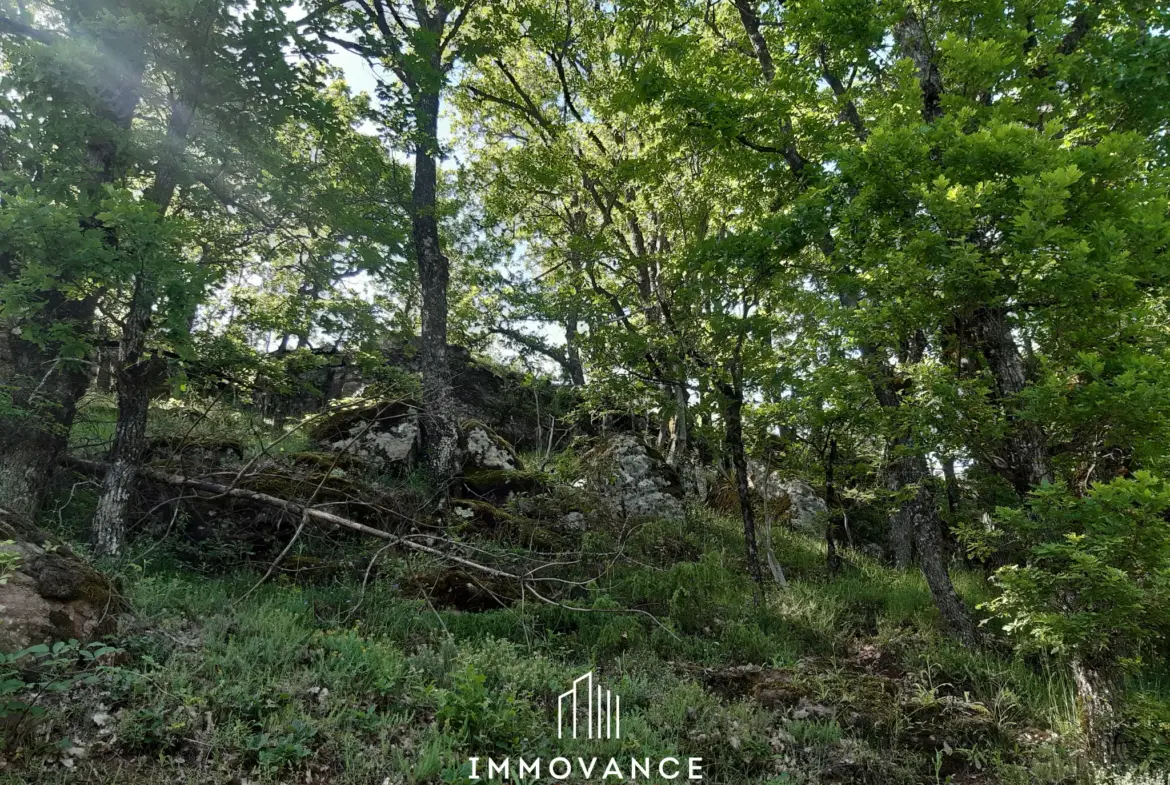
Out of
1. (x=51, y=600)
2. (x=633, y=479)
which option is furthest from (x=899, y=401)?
(x=51, y=600)

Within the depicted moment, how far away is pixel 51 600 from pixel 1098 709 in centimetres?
840

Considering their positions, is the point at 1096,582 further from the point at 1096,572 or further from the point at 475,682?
the point at 475,682

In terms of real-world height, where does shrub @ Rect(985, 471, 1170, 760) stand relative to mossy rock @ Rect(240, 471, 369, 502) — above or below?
below

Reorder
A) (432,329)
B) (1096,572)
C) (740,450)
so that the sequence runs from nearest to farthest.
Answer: (1096,572) < (740,450) < (432,329)

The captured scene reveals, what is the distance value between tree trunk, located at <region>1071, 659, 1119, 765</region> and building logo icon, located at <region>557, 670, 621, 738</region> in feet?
13.0

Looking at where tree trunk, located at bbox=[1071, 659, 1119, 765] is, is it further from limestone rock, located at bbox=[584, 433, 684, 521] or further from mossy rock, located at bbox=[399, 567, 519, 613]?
limestone rock, located at bbox=[584, 433, 684, 521]

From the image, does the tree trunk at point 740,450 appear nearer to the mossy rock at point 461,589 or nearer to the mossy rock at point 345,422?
the mossy rock at point 461,589

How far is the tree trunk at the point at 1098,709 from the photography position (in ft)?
14.5

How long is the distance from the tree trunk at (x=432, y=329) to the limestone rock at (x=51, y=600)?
17.3 ft

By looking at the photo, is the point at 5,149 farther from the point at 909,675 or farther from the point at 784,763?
the point at 909,675

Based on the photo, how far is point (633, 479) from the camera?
11.8m

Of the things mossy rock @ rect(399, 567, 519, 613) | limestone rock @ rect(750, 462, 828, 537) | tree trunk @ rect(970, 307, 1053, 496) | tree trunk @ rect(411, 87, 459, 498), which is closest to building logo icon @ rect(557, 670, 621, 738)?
mossy rock @ rect(399, 567, 519, 613)

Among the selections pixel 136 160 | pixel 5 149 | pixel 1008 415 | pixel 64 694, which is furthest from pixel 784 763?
pixel 5 149

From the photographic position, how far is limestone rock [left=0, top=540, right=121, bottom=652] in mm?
3686
